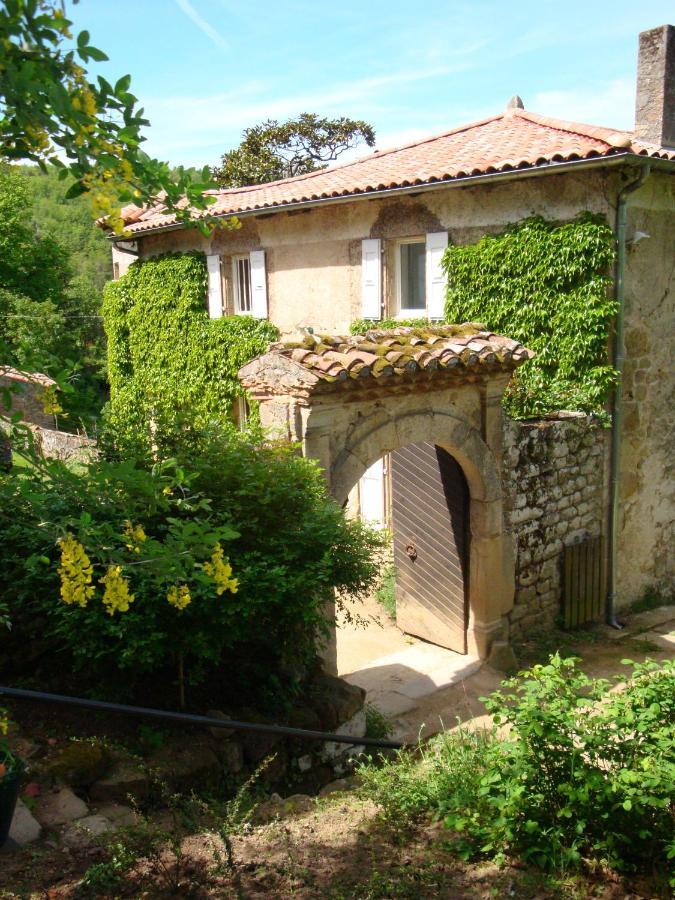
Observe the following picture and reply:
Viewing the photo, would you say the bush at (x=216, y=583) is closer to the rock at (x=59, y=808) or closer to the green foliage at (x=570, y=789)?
the rock at (x=59, y=808)

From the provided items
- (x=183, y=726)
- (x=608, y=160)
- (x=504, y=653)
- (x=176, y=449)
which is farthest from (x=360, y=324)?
(x=183, y=726)

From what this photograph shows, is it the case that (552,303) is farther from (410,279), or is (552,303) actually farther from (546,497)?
(410,279)

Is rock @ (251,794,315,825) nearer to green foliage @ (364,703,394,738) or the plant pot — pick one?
the plant pot

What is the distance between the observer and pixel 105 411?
18.0 feet

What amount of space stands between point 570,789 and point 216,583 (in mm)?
2032

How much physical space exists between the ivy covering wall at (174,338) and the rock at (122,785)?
889 centimetres

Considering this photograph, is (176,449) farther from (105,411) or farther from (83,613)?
(83,613)

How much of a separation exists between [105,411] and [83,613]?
152 cm

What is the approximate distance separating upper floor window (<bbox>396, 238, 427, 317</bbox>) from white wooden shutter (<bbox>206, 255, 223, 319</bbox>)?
12.7ft

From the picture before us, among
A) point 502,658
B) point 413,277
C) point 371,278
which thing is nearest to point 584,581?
point 502,658

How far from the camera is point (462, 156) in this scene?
418 inches

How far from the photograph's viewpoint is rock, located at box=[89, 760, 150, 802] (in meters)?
4.30

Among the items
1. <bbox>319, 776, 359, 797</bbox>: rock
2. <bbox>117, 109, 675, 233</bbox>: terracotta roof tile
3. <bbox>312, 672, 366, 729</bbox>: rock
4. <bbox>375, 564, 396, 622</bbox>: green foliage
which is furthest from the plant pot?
<bbox>117, 109, 675, 233</bbox>: terracotta roof tile

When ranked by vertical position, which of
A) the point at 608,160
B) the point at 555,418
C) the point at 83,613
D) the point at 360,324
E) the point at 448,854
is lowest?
the point at 448,854
